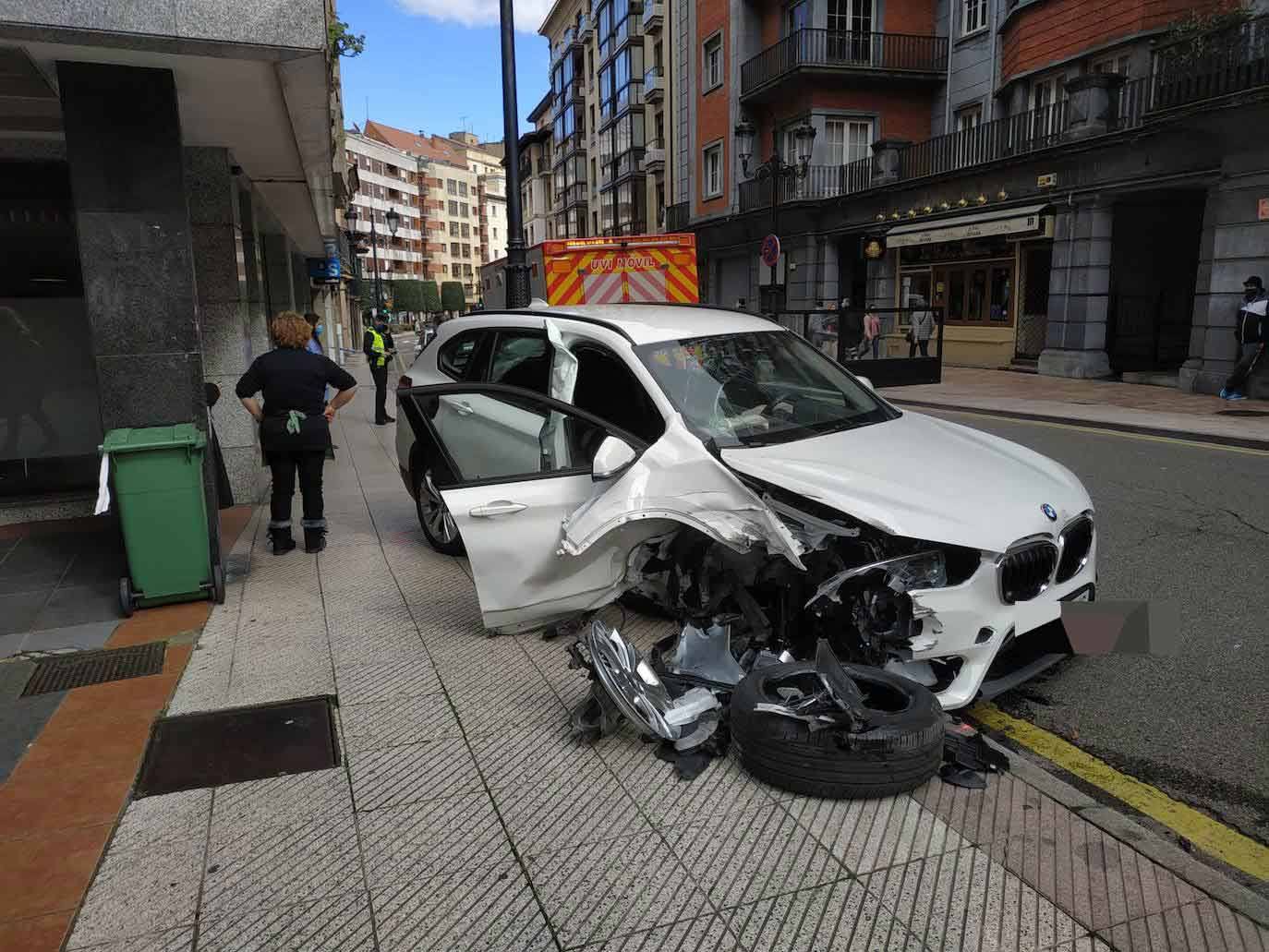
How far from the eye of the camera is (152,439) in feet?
16.7

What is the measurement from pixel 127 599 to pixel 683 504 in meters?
3.41

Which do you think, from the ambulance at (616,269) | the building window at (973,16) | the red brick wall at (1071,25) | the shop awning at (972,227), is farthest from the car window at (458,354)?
the building window at (973,16)

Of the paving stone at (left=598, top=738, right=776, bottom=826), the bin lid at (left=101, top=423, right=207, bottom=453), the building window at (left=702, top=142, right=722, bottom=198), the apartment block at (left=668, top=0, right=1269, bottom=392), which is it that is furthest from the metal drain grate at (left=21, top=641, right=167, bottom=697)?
the building window at (left=702, top=142, right=722, bottom=198)

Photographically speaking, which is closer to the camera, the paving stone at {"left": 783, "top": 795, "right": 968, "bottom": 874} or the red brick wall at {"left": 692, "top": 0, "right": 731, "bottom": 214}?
the paving stone at {"left": 783, "top": 795, "right": 968, "bottom": 874}

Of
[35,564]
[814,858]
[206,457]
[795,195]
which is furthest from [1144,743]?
[795,195]

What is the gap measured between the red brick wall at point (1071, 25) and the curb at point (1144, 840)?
18924 mm

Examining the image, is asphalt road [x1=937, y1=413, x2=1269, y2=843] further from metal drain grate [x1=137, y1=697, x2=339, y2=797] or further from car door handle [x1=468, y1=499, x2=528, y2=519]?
metal drain grate [x1=137, y1=697, x2=339, y2=797]

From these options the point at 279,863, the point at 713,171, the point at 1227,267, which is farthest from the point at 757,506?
the point at 713,171

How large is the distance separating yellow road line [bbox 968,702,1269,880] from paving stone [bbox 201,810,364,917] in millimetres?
2542

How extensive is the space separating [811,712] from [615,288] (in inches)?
480

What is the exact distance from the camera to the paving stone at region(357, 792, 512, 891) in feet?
9.12

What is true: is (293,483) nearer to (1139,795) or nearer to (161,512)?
(161,512)

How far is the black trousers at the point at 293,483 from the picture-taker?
→ 20.8 feet

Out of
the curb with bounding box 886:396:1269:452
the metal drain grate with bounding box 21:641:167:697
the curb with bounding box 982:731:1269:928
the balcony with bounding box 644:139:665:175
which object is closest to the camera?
the curb with bounding box 982:731:1269:928
